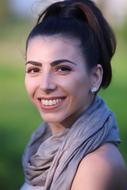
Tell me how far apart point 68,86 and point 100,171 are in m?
0.26

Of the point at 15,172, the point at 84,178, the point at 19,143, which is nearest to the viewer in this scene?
the point at 84,178

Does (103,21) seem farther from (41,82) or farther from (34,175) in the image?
(34,175)

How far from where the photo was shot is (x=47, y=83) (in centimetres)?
185

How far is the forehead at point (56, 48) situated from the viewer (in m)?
1.88

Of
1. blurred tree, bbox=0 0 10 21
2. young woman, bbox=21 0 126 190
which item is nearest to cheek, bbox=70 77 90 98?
young woman, bbox=21 0 126 190

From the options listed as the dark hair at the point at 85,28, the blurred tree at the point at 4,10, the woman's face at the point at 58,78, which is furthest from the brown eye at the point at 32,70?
the blurred tree at the point at 4,10

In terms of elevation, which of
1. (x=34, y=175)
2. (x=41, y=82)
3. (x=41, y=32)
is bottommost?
(x=34, y=175)

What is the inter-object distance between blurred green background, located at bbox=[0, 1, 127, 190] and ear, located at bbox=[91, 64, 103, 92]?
37cm

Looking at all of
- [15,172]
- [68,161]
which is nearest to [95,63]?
[68,161]

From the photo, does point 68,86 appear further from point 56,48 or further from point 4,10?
point 4,10

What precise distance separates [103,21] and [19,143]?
12.0 feet

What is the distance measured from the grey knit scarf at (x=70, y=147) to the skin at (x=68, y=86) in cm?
2

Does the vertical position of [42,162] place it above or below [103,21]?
below

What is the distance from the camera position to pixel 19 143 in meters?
5.57
